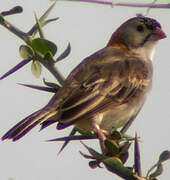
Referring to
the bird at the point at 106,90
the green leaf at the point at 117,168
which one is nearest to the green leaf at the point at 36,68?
the bird at the point at 106,90

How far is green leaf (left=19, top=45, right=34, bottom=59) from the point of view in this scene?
7.82 ft

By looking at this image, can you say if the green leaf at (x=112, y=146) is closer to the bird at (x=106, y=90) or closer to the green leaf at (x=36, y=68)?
the green leaf at (x=36, y=68)

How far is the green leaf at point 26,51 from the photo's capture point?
238cm

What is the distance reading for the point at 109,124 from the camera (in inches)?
158

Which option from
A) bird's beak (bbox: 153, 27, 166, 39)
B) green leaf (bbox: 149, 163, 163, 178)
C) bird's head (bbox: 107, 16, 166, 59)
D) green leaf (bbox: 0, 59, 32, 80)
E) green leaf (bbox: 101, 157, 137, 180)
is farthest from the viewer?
bird's head (bbox: 107, 16, 166, 59)

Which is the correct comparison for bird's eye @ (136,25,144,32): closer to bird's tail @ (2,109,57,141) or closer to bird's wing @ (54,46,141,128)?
bird's wing @ (54,46,141,128)

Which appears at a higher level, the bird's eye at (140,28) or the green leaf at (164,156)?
the bird's eye at (140,28)

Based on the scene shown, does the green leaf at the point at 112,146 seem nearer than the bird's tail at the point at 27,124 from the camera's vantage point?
Yes

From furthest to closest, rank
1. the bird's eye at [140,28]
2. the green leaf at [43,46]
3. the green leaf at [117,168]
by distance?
the bird's eye at [140,28] → the green leaf at [43,46] → the green leaf at [117,168]

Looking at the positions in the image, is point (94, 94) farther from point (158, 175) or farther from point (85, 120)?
point (158, 175)

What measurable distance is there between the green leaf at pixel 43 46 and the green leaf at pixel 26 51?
31mm

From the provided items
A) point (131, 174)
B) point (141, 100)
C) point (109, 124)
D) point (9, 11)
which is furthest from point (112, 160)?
point (141, 100)

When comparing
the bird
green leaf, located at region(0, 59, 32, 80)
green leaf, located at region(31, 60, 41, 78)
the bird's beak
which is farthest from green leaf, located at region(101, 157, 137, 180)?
the bird's beak

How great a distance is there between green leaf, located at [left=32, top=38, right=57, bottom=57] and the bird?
1.91ft
